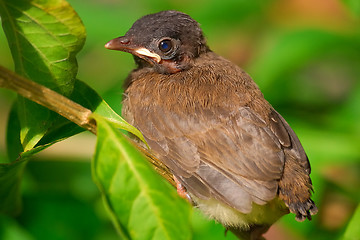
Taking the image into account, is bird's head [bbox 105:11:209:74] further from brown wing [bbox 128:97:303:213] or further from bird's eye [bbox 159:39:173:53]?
brown wing [bbox 128:97:303:213]

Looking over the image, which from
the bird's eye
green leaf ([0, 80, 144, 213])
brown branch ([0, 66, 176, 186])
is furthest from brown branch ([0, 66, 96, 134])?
the bird's eye

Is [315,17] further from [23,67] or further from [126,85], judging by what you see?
[23,67]

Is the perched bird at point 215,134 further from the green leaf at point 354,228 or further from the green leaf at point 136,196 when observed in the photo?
the green leaf at point 136,196

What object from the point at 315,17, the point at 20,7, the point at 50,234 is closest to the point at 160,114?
the point at 50,234

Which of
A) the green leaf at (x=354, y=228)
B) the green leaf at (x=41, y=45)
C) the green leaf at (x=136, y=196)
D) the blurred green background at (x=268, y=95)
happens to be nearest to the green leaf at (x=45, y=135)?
the green leaf at (x=41, y=45)

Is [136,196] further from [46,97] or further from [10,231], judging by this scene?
[10,231]

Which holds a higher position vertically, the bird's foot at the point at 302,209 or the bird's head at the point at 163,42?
the bird's head at the point at 163,42

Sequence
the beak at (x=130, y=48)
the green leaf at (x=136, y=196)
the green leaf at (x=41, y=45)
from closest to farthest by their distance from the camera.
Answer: the green leaf at (x=136, y=196) < the green leaf at (x=41, y=45) < the beak at (x=130, y=48)

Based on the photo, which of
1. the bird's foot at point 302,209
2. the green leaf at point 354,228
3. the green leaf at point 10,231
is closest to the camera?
the green leaf at point 354,228
